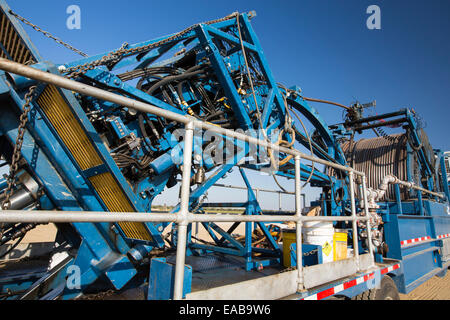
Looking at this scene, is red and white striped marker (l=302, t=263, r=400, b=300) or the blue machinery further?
red and white striped marker (l=302, t=263, r=400, b=300)

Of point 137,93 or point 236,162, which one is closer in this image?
point 137,93

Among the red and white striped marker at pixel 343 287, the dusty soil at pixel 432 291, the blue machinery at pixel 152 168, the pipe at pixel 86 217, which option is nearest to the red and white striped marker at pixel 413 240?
the blue machinery at pixel 152 168

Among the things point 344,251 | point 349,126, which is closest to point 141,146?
point 344,251

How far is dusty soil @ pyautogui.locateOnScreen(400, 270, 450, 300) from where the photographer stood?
19.6 ft

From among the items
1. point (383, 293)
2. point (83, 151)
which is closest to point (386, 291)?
point (383, 293)

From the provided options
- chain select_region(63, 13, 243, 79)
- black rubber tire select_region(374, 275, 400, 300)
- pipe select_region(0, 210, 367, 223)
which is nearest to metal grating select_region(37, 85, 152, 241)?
chain select_region(63, 13, 243, 79)

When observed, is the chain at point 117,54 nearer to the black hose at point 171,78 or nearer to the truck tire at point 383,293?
the black hose at point 171,78

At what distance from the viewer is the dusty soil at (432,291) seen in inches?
235

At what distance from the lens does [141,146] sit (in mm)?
3281

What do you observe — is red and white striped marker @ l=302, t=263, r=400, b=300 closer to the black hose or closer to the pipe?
the pipe

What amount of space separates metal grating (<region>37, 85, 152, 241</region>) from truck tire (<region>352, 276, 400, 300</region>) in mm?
2830

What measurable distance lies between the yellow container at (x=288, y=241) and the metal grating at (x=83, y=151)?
6.18ft
